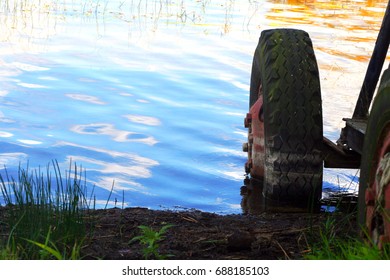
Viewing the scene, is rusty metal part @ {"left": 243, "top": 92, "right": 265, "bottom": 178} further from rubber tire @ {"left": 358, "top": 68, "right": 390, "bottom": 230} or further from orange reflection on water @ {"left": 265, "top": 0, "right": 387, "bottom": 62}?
orange reflection on water @ {"left": 265, "top": 0, "right": 387, "bottom": 62}

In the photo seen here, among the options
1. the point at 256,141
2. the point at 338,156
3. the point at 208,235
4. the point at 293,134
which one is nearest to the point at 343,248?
the point at 208,235

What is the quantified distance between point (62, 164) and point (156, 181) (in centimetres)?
78

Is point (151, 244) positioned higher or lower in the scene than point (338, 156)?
higher

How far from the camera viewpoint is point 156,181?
744 centimetres

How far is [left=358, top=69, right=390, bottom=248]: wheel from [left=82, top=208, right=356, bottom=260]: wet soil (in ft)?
1.03

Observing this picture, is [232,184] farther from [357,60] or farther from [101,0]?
[101,0]

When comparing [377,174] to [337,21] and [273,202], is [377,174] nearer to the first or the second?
[273,202]

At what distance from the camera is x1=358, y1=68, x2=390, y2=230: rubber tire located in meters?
4.18

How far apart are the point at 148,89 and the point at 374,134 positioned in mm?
6391

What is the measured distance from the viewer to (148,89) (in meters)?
10.5

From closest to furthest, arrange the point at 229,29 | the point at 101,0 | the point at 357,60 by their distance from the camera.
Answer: the point at 357,60 → the point at 229,29 → the point at 101,0

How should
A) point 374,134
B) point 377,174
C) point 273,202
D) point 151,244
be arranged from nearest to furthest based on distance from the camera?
point 377,174
point 374,134
point 151,244
point 273,202

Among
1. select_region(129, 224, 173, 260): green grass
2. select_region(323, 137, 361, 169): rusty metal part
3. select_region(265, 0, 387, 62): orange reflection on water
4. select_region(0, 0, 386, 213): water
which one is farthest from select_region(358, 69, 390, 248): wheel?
select_region(265, 0, 387, 62): orange reflection on water

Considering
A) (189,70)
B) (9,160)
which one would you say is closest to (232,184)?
(9,160)
